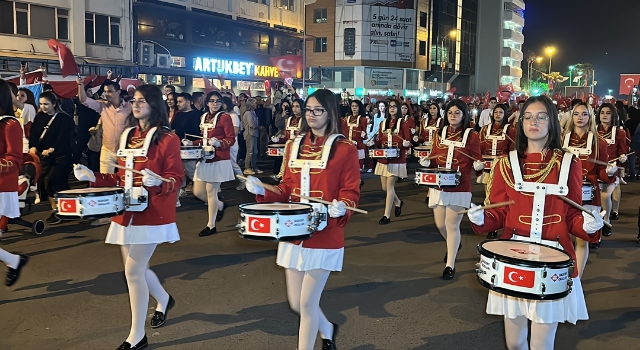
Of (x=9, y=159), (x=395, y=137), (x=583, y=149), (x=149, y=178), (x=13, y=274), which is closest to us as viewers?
(x=149, y=178)

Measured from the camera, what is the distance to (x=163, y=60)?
3128 cm

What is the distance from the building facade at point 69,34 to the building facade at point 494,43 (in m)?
59.6

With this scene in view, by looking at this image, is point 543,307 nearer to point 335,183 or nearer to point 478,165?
point 335,183

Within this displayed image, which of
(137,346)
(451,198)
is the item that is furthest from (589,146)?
(137,346)

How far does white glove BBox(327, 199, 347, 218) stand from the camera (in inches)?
145

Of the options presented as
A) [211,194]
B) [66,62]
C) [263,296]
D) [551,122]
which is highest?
[66,62]

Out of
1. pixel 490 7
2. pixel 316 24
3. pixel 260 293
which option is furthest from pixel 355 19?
pixel 260 293

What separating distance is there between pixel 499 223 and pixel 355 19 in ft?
176

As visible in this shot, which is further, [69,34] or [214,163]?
[69,34]

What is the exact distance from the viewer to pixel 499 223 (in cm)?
363

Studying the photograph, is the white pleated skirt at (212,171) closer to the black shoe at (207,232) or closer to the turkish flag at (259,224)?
the black shoe at (207,232)

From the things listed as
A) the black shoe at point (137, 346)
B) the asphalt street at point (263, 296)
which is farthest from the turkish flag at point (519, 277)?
the black shoe at point (137, 346)

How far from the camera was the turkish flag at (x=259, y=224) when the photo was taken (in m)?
3.73

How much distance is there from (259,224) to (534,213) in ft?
5.52
